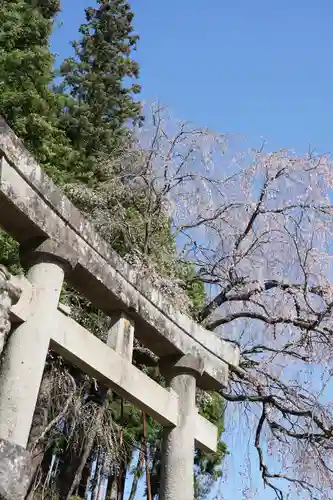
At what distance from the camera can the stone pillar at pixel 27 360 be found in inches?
149

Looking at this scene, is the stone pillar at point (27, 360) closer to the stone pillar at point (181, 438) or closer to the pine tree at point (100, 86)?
the stone pillar at point (181, 438)

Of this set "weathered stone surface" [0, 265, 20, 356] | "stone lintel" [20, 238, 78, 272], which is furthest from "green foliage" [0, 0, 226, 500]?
"weathered stone surface" [0, 265, 20, 356]

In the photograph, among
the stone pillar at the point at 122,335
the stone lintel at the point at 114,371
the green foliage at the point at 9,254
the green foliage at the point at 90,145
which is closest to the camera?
the stone lintel at the point at 114,371

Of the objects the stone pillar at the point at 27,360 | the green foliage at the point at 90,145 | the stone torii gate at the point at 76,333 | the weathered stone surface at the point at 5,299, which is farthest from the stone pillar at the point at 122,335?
the green foliage at the point at 90,145

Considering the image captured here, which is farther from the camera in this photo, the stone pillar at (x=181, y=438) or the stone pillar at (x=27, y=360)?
the stone pillar at (x=181, y=438)

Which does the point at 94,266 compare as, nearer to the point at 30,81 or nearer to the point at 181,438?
the point at 181,438

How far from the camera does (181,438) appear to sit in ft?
18.4

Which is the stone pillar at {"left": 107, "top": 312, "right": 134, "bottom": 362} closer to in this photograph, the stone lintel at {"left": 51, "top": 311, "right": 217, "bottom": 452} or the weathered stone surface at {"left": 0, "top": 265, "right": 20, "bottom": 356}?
the stone lintel at {"left": 51, "top": 311, "right": 217, "bottom": 452}

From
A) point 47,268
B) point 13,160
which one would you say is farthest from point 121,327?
point 13,160

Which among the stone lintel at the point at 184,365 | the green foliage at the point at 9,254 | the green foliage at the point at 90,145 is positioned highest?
the green foliage at the point at 90,145

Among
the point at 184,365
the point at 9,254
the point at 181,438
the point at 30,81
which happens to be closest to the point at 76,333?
the point at 184,365

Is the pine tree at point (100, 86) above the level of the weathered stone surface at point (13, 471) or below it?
above

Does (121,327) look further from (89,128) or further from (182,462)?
(89,128)

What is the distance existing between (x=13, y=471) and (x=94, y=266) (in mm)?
1858
